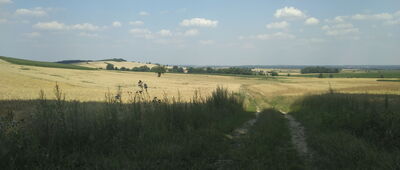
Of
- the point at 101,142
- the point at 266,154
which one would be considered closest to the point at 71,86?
the point at 101,142

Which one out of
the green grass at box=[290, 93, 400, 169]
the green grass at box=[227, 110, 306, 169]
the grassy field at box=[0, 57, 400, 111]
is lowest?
the grassy field at box=[0, 57, 400, 111]

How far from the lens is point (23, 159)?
461 cm

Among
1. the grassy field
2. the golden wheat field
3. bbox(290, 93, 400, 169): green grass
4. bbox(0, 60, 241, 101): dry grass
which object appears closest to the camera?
bbox(290, 93, 400, 169): green grass

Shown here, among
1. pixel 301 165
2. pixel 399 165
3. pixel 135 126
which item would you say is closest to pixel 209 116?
pixel 135 126

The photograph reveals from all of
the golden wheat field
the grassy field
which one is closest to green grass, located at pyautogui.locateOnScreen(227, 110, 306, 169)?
the golden wheat field

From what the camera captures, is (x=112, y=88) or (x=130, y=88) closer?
(x=112, y=88)

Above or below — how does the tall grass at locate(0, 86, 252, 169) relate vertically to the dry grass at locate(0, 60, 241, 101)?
above

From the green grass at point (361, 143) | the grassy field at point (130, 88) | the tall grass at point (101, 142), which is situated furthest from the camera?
the grassy field at point (130, 88)

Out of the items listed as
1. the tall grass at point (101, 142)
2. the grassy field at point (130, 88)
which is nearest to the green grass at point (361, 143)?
the tall grass at point (101, 142)

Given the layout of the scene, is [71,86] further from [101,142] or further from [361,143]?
[361,143]

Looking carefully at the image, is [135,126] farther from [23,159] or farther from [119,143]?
[23,159]

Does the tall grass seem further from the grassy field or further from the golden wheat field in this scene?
the golden wheat field

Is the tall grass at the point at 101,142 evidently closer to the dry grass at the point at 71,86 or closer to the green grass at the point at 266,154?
the green grass at the point at 266,154

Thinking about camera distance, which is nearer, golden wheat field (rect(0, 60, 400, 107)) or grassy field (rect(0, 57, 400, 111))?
grassy field (rect(0, 57, 400, 111))
